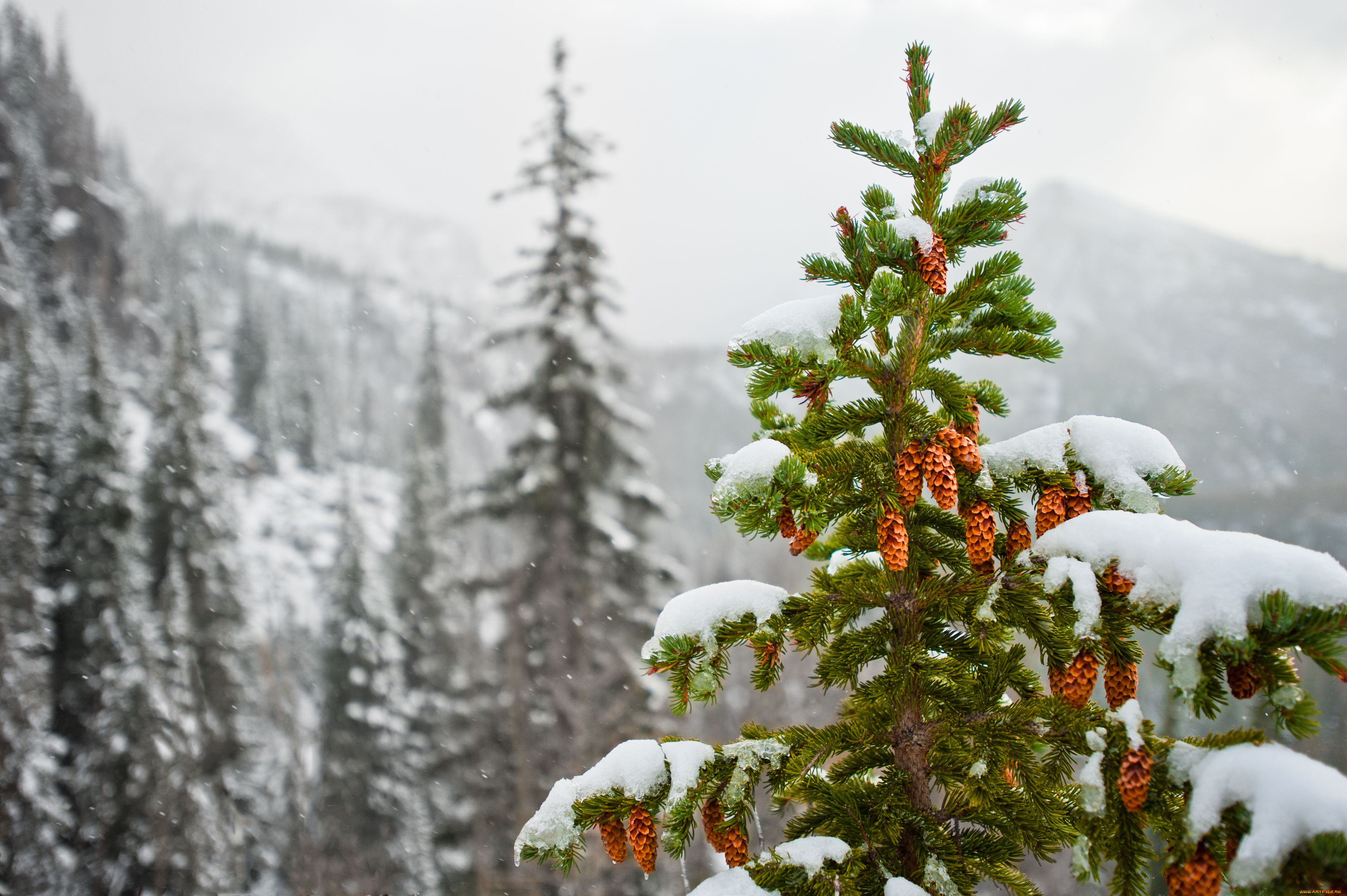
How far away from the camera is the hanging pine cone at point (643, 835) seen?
1.97 meters

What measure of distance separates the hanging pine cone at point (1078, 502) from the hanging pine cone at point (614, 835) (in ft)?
6.03

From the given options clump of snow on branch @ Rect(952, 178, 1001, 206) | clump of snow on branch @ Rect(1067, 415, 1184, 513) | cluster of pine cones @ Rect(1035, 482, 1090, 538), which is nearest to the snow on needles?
cluster of pine cones @ Rect(1035, 482, 1090, 538)

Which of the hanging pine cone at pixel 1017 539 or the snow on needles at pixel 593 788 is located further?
the hanging pine cone at pixel 1017 539

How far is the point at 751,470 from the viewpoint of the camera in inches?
80.4

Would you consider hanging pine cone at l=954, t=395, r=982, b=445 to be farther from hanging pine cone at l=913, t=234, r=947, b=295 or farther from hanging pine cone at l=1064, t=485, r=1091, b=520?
hanging pine cone at l=913, t=234, r=947, b=295

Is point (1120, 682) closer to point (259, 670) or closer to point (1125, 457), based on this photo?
point (1125, 457)

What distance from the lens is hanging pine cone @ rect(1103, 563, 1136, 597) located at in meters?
1.85

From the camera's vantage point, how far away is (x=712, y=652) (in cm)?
216

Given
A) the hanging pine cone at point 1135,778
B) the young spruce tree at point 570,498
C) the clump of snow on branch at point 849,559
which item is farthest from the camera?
the young spruce tree at point 570,498

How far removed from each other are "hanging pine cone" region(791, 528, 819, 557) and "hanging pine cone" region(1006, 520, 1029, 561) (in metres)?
0.78

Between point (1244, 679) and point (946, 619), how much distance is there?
108cm

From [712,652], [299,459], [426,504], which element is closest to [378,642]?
[426,504]

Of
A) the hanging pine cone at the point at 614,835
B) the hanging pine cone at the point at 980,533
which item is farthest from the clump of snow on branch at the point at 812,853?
the hanging pine cone at the point at 980,533

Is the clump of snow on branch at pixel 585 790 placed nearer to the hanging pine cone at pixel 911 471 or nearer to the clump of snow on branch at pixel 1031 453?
the hanging pine cone at pixel 911 471
